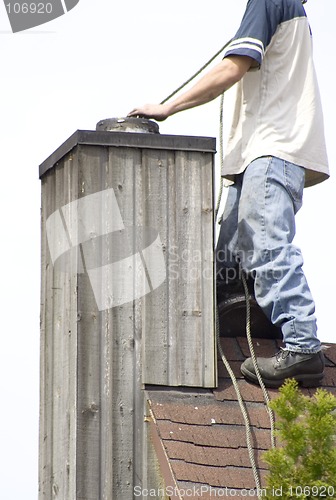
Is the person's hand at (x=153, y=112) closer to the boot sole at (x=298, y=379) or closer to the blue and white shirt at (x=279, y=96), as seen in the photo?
the blue and white shirt at (x=279, y=96)

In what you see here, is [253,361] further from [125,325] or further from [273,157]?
[273,157]

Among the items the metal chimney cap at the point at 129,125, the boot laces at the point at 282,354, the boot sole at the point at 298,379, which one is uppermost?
the metal chimney cap at the point at 129,125

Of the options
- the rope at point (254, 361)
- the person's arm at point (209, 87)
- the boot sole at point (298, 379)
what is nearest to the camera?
the rope at point (254, 361)

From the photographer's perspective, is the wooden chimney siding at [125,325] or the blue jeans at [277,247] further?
the blue jeans at [277,247]

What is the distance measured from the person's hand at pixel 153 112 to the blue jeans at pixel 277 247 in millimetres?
501

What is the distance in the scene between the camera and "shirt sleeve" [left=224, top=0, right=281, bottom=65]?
269 inches

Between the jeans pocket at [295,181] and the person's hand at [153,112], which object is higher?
the person's hand at [153,112]

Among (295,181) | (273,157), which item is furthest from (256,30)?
(295,181)

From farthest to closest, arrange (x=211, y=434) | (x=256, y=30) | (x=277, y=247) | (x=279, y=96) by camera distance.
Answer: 1. (x=279, y=96)
2. (x=256, y=30)
3. (x=277, y=247)
4. (x=211, y=434)

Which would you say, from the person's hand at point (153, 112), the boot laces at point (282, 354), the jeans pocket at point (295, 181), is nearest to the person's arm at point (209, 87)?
the person's hand at point (153, 112)

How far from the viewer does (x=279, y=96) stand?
274 inches

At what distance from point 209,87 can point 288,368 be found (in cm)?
144

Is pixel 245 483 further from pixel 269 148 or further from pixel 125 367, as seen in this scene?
pixel 269 148

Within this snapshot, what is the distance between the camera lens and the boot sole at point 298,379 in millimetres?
6743
